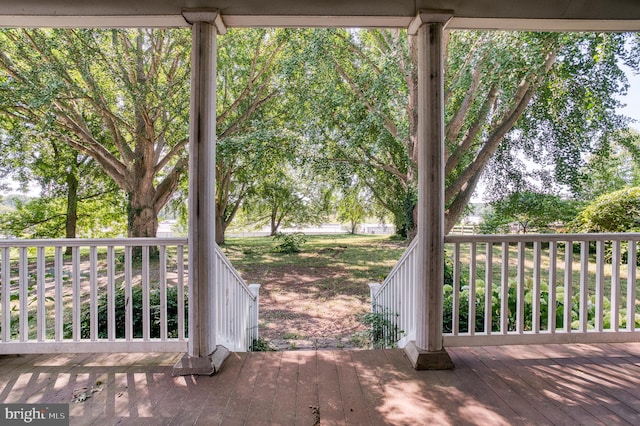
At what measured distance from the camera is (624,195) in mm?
4871

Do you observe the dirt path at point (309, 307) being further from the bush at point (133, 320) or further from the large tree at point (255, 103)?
the large tree at point (255, 103)

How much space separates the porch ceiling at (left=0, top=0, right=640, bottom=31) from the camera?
2174mm

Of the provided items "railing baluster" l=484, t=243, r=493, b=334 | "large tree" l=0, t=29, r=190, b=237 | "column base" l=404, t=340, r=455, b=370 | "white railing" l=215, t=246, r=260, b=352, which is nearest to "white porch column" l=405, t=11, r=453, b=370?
"column base" l=404, t=340, r=455, b=370

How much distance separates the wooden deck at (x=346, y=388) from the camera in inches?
Answer: 68.1

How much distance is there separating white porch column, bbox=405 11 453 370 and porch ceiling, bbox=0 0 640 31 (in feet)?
0.70

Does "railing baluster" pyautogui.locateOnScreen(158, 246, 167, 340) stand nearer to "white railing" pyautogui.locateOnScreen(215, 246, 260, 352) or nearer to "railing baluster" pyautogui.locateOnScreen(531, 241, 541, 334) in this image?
"white railing" pyautogui.locateOnScreen(215, 246, 260, 352)

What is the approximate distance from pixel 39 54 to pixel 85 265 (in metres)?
6.76

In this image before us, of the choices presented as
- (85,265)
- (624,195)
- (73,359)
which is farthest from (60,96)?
(624,195)

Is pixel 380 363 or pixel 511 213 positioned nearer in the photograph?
pixel 380 363

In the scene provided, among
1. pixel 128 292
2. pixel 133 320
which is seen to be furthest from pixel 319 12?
pixel 133 320

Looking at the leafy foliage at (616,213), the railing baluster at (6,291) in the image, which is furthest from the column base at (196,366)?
the leafy foliage at (616,213)

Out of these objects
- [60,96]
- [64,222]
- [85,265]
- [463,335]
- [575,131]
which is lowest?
[85,265]

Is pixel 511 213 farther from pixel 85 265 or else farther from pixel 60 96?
pixel 85 265

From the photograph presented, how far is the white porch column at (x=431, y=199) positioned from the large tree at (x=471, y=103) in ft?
7.27
